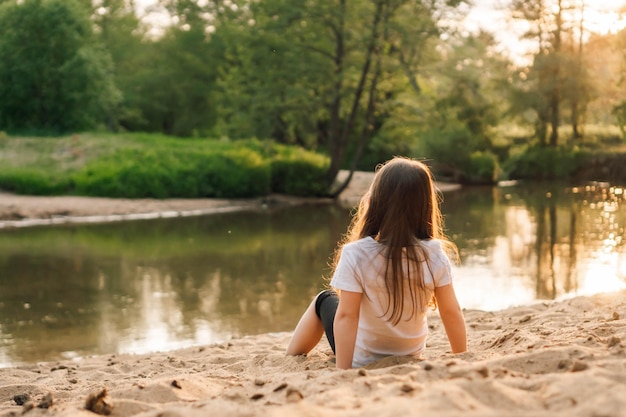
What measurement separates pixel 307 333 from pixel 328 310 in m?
0.32

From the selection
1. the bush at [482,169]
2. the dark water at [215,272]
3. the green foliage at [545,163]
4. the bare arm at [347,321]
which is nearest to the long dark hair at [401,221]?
the bare arm at [347,321]

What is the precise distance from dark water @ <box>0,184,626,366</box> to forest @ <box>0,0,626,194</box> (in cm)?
297

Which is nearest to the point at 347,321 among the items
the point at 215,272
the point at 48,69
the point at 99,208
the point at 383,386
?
the point at 383,386

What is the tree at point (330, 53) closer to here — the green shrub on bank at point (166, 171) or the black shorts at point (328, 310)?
the green shrub on bank at point (166, 171)

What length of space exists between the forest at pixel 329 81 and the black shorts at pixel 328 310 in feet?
31.1

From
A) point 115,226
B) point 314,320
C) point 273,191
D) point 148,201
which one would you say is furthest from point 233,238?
point 314,320

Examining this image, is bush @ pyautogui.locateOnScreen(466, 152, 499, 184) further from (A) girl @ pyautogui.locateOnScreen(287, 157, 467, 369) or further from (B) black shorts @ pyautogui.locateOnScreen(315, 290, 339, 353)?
(A) girl @ pyautogui.locateOnScreen(287, 157, 467, 369)

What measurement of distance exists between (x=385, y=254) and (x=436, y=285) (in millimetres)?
301

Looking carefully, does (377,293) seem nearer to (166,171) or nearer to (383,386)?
(383,386)

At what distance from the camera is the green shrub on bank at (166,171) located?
20.7 metres

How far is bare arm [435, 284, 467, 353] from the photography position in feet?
12.0

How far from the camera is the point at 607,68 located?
33469 mm

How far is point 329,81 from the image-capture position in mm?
23031

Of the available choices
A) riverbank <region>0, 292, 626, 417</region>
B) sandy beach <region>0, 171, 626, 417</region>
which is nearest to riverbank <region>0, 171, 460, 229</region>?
sandy beach <region>0, 171, 626, 417</region>
